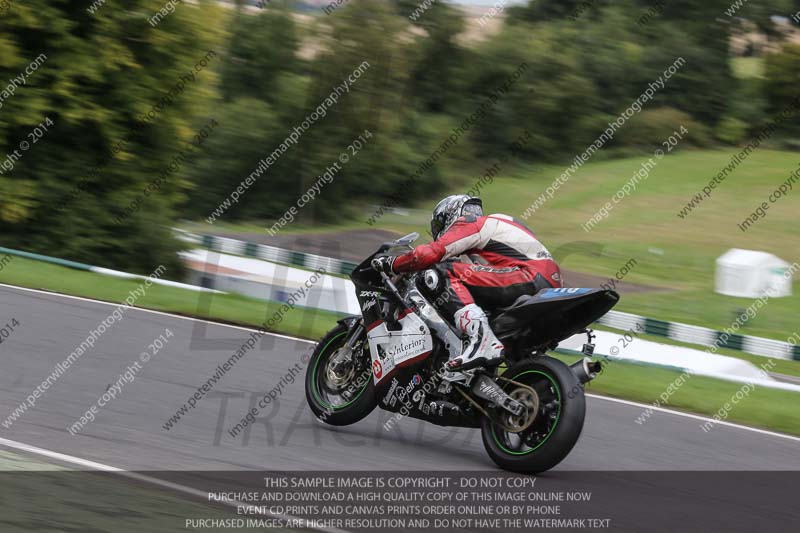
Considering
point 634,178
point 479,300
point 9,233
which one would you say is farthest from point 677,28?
point 479,300

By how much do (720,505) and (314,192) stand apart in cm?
3493

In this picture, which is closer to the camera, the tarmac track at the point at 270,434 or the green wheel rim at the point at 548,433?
the green wheel rim at the point at 548,433

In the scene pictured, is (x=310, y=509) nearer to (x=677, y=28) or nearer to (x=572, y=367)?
(x=572, y=367)

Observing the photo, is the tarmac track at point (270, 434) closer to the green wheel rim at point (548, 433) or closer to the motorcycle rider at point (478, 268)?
the green wheel rim at point (548, 433)

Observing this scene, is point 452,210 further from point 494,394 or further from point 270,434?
point 270,434

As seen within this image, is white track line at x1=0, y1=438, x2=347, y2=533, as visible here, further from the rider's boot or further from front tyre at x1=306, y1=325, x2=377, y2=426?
front tyre at x1=306, y1=325, x2=377, y2=426

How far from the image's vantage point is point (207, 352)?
10.5m

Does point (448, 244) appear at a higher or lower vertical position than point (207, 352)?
higher

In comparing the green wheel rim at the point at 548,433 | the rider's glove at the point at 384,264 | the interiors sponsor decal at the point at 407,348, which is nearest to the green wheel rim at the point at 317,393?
the interiors sponsor decal at the point at 407,348

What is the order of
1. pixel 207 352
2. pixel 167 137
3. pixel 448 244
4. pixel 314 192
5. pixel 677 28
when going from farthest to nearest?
pixel 677 28 < pixel 314 192 < pixel 167 137 < pixel 207 352 < pixel 448 244

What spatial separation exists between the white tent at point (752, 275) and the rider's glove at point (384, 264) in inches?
716

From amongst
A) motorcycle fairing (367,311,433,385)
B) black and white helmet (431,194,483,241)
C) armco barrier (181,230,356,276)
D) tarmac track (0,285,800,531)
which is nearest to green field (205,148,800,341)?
armco barrier (181,230,356,276)

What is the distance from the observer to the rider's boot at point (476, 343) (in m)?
6.88

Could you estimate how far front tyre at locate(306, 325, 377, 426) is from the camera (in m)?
7.64
